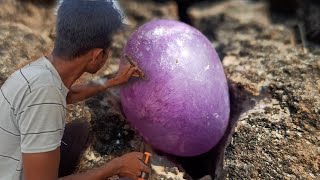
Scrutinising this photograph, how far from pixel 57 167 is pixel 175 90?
0.95m

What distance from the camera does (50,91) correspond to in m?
2.08

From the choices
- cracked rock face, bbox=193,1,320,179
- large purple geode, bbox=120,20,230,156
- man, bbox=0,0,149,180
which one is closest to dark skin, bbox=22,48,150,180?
man, bbox=0,0,149,180

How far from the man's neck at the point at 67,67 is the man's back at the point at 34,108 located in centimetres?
3

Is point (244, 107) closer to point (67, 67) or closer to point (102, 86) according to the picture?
point (102, 86)

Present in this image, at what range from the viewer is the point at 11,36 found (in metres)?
3.81

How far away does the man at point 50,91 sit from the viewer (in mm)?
2066

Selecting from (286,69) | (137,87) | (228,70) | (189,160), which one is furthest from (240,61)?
(137,87)

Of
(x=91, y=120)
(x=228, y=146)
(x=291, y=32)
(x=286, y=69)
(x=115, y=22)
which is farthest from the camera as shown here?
(x=291, y=32)

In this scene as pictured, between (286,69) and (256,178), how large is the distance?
41.4 inches

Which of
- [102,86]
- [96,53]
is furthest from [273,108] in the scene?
[96,53]

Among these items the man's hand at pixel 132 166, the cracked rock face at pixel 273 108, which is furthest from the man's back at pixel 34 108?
the cracked rock face at pixel 273 108

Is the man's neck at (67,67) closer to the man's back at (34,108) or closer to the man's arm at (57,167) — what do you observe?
the man's back at (34,108)

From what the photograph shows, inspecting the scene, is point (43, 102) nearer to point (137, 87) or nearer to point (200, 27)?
point (137, 87)

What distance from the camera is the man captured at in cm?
207
